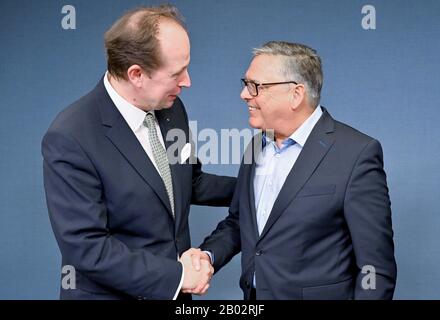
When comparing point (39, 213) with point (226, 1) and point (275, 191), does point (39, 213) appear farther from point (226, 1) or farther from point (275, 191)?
point (275, 191)

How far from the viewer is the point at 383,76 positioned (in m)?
2.62

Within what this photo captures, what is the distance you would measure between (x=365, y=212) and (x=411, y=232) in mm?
970

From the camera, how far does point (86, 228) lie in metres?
1.63

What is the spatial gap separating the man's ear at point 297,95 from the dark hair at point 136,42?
0.36 m

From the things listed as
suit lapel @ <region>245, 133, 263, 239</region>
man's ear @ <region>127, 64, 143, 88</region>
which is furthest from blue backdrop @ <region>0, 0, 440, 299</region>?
man's ear @ <region>127, 64, 143, 88</region>

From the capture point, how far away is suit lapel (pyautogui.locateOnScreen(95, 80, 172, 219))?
170 cm

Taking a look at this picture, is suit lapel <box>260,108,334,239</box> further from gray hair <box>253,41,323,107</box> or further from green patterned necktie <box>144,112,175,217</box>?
green patterned necktie <box>144,112,175,217</box>

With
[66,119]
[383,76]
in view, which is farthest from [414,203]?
[66,119]

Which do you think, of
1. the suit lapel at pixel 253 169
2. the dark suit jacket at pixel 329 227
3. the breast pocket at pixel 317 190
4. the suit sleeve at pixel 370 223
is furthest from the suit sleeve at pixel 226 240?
the suit sleeve at pixel 370 223

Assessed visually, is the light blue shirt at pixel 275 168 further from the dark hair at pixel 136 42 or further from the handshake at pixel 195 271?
the dark hair at pixel 136 42

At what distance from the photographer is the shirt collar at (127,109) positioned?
1.76m

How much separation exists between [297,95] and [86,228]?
64 centimetres
